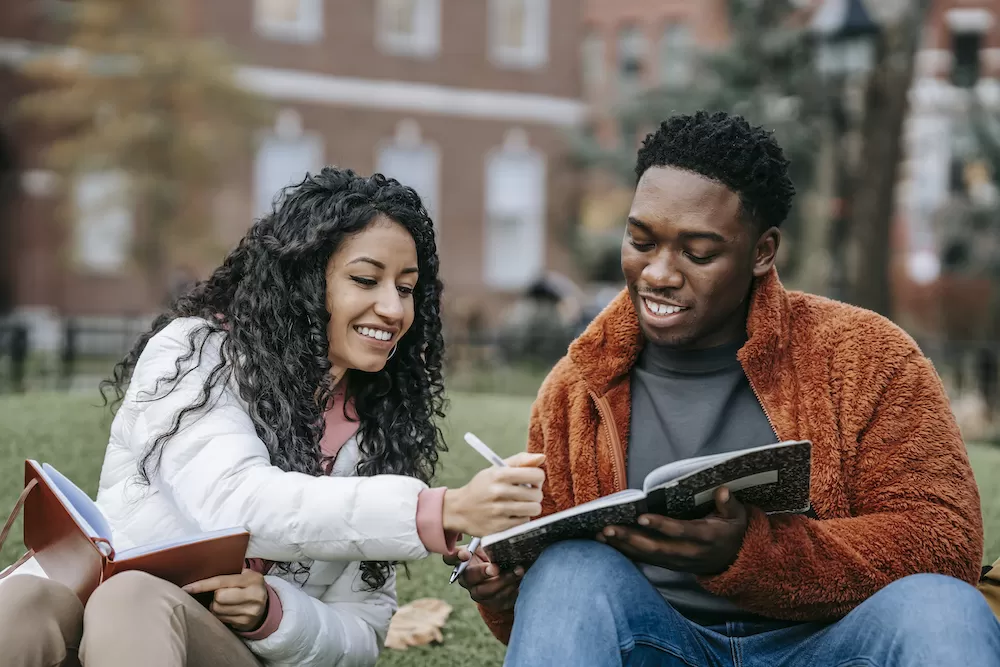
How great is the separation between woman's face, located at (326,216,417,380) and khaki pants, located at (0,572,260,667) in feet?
2.29

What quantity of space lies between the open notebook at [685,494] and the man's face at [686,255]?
523 mm

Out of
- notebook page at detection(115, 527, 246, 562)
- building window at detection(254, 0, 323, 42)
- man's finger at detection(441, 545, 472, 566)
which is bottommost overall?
man's finger at detection(441, 545, 472, 566)

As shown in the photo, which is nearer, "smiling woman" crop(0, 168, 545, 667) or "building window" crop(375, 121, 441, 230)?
"smiling woman" crop(0, 168, 545, 667)

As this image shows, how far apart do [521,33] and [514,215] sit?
3.74 m

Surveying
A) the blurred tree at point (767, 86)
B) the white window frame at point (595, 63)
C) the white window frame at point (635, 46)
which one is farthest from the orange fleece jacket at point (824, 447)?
the white window frame at point (595, 63)

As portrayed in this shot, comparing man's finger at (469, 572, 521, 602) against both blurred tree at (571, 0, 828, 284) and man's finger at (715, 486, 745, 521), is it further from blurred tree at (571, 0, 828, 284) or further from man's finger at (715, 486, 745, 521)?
blurred tree at (571, 0, 828, 284)

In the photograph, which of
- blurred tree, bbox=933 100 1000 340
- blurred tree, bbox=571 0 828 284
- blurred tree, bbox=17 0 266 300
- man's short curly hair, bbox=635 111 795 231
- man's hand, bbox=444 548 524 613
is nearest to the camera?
man's hand, bbox=444 548 524 613

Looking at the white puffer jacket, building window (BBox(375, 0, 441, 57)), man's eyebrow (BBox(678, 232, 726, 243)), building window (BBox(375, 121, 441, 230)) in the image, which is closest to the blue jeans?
Result: the white puffer jacket

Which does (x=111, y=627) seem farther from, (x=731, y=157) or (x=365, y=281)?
(x=731, y=157)

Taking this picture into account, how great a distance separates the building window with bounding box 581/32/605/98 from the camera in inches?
1175

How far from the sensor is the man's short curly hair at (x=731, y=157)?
2711mm

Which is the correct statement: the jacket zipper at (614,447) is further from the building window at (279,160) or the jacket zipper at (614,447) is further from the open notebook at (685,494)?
the building window at (279,160)

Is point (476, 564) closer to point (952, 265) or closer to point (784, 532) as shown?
point (784, 532)

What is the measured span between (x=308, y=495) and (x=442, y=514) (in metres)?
0.27
